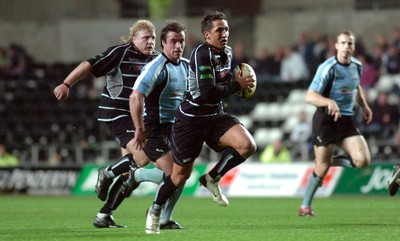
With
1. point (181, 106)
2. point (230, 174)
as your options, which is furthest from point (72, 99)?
point (181, 106)

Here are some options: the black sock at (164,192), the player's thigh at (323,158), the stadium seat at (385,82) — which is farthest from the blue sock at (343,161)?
the stadium seat at (385,82)

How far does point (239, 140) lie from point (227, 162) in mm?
359

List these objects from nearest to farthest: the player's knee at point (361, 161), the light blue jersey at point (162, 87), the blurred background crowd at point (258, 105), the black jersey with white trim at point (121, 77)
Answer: the light blue jersey at point (162, 87) → the black jersey with white trim at point (121, 77) → the player's knee at point (361, 161) → the blurred background crowd at point (258, 105)

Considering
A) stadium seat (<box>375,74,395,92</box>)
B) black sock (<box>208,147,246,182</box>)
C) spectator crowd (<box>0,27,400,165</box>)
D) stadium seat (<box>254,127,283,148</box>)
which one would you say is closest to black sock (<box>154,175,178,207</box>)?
black sock (<box>208,147,246,182</box>)

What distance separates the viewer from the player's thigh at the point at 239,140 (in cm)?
1025

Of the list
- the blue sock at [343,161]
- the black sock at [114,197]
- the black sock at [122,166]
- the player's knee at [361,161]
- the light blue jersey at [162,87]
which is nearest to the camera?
the light blue jersey at [162,87]

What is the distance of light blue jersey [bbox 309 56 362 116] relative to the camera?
13.0m

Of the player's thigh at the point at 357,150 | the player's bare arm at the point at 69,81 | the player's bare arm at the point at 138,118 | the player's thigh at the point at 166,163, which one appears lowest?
the player's thigh at the point at 357,150

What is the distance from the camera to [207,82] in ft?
32.5

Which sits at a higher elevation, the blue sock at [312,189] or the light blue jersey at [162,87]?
the light blue jersey at [162,87]

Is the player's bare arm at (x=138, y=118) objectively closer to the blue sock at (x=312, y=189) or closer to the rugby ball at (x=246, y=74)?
the rugby ball at (x=246, y=74)

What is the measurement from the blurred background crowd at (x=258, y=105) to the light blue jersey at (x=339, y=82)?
787 cm

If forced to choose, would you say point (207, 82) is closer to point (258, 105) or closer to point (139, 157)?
point (139, 157)

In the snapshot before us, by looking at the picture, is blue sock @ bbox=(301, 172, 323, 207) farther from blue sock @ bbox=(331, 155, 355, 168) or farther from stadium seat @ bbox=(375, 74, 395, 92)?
stadium seat @ bbox=(375, 74, 395, 92)
